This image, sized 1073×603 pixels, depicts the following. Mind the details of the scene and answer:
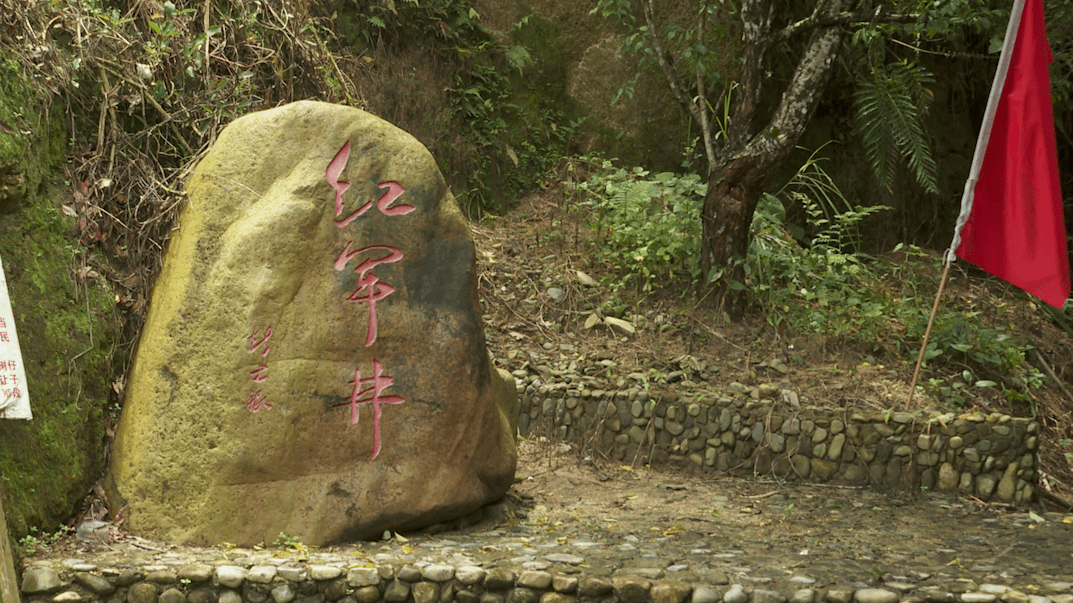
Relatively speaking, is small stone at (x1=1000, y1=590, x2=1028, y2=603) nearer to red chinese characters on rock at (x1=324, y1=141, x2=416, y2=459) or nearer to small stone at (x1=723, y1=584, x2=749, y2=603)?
small stone at (x1=723, y1=584, x2=749, y2=603)

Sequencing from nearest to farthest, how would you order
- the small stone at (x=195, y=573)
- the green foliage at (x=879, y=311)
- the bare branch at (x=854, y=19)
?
the small stone at (x=195, y=573), the bare branch at (x=854, y=19), the green foliage at (x=879, y=311)

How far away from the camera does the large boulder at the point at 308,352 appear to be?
4.05 metres

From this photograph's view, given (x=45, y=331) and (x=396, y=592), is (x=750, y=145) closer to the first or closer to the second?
(x=396, y=592)

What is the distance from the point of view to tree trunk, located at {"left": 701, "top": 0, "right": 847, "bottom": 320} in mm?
6738

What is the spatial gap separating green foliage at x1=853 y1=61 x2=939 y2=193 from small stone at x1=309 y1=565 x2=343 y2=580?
5.79 m

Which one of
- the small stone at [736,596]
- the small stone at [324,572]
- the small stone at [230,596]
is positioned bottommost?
the small stone at [230,596]

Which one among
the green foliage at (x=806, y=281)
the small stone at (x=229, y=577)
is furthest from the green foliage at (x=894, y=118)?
the small stone at (x=229, y=577)

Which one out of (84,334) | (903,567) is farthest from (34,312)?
(903,567)

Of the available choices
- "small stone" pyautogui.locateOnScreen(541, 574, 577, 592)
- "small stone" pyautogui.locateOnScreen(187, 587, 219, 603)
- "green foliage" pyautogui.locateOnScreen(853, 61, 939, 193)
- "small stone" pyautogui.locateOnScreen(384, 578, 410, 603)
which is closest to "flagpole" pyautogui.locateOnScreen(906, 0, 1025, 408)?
"green foliage" pyautogui.locateOnScreen(853, 61, 939, 193)

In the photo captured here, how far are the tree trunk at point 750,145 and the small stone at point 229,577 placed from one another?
14.8 feet

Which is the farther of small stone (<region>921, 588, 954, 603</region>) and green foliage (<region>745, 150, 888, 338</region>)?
green foliage (<region>745, 150, 888, 338</region>)

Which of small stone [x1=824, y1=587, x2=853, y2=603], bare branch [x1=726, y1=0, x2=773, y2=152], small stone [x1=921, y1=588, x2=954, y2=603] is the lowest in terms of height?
small stone [x1=824, y1=587, x2=853, y2=603]
